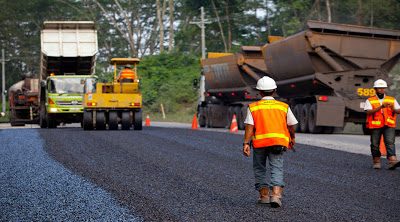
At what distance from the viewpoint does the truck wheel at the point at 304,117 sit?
25578mm

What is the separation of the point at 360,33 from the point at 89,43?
1099cm

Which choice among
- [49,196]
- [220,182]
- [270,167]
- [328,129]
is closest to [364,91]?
[328,129]

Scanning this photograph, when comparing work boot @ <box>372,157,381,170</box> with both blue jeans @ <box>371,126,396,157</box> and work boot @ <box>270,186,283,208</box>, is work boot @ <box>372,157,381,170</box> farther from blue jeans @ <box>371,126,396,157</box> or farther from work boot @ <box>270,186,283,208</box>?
work boot @ <box>270,186,283,208</box>

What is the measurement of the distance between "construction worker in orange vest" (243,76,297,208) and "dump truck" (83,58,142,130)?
18.9 meters

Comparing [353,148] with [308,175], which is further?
[353,148]

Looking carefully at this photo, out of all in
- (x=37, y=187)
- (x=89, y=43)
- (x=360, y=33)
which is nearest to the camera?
(x=37, y=187)

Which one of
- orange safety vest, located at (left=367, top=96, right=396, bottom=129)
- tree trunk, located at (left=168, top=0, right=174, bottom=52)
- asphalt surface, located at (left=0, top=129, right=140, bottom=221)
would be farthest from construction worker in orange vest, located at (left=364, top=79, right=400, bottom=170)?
tree trunk, located at (left=168, top=0, right=174, bottom=52)

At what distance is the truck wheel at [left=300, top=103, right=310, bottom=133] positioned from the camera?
25.6 meters

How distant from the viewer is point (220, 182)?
1123cm

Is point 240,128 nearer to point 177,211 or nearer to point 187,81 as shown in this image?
point 177,211

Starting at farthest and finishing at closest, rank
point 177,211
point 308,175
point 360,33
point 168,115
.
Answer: point 168,115 → point 360,33 → point 308,175 → point 177,211

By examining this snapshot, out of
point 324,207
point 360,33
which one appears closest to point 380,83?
point 324,207

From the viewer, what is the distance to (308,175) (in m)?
12.4

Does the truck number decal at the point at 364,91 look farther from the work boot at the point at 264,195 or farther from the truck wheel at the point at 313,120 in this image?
the work boot at the point at 264,195
